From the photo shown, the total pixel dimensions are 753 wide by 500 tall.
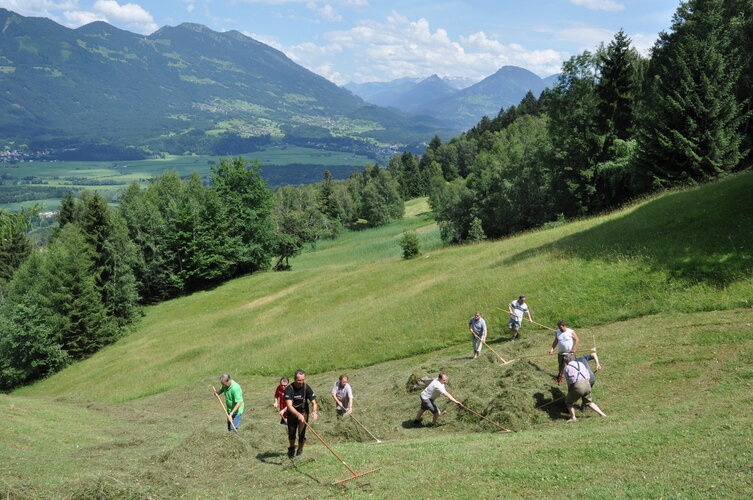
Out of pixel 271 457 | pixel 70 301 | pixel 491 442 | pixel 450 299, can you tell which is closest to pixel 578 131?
pixel 450 299

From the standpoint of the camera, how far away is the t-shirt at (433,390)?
59.0ft

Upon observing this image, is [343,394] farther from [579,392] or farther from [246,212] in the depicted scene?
[246,212]

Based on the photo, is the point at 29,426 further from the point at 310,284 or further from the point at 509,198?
the point at 509,198

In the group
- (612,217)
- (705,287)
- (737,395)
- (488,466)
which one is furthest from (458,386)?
(612,217)

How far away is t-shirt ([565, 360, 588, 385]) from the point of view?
16266 millimetres

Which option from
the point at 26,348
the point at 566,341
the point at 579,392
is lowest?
the point at 26,348

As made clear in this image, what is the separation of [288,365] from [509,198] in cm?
5164

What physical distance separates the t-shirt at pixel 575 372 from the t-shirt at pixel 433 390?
14.7ft

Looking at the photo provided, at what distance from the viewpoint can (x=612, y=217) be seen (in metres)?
39.5

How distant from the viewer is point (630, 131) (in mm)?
56906

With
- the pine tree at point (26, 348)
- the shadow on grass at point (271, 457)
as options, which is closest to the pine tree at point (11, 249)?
the pine tree at point (26, 348)

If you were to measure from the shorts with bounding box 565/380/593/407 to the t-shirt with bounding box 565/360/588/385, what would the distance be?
0.45 ft

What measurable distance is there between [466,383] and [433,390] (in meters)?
3.22

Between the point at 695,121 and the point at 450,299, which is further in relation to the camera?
the point at 695,121
